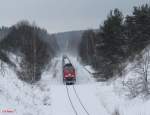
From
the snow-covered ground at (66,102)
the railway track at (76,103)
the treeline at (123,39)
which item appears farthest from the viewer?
the treeline at (123,39)

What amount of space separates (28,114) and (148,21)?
2885 cm

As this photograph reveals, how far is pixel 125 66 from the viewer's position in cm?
4559

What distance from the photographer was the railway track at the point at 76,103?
25.7m

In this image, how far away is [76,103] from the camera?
98.6 ft

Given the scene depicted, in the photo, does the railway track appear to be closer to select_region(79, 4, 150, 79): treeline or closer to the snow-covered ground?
the snow-covered ground

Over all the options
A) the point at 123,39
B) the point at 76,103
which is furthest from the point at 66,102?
the point at 123,39

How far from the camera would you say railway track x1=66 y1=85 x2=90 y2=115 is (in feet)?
84.5

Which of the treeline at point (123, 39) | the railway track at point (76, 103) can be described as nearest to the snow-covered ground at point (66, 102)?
the railway track at point (76, 103)

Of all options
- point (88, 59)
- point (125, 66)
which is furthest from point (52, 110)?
point (88, 59)

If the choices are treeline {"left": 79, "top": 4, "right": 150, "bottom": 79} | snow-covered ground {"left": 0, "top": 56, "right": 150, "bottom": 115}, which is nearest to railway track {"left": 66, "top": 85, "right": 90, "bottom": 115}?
snow-covered ground {"left": 0, "top": 56, "right": 150, "bottom": 115}

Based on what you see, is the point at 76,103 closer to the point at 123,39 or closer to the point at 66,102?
the point at 66,102

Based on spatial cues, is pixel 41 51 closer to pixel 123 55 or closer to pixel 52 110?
pixel 123 55

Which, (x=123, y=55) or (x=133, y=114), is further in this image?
(x=123, y=55)

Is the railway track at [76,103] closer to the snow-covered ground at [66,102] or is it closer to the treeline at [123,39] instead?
the snow-covered ground at [66,102]
